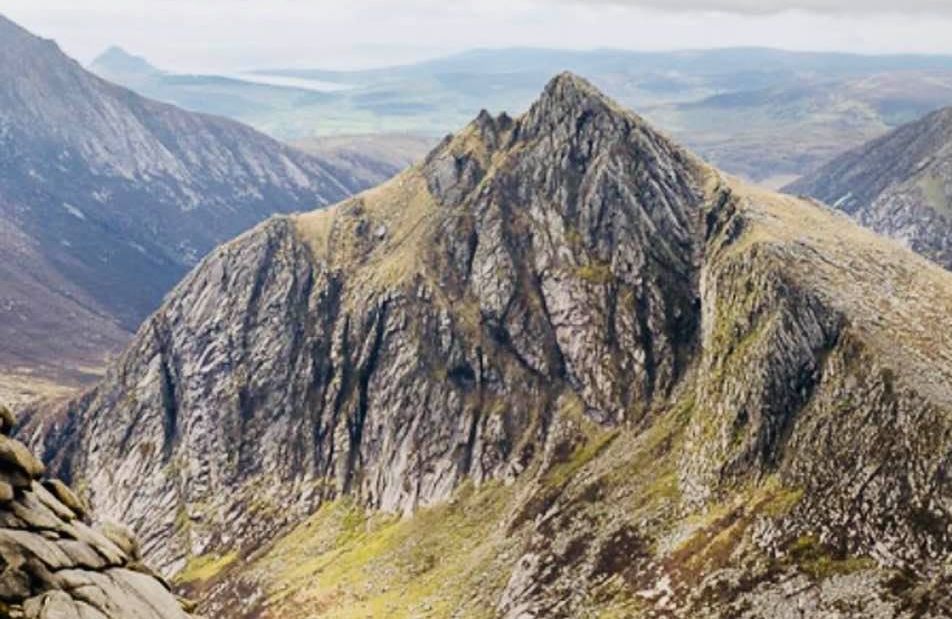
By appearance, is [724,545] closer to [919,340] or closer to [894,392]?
[894,392]

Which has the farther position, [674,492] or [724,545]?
[674,492]

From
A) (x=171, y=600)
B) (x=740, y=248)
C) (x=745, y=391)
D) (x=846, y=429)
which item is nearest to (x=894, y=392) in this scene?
(x=846, y=429)

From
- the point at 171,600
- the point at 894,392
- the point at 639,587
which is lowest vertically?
the point at 639,587

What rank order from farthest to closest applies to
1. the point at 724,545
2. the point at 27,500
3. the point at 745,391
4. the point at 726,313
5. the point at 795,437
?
the point at 726,313 → the point at 745,391 → the point at 795,437 → the point at 724,545 → the point at 27,500

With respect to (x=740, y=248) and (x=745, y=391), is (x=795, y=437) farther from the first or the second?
(x=740, y=248)

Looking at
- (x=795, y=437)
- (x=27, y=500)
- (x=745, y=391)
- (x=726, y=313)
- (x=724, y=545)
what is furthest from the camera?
(x=726, y=313)

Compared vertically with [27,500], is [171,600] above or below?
below

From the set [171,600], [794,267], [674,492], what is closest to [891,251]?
[794,267]
